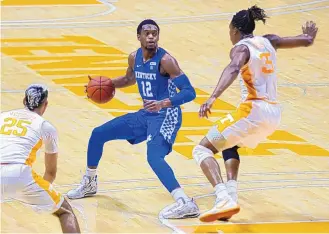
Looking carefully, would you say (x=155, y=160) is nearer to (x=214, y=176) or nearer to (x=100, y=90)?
(x=214, y=176)

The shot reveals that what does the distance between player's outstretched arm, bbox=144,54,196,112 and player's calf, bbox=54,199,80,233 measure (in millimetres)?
1962

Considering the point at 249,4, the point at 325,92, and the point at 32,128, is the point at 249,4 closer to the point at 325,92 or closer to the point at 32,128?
the point at 325,92

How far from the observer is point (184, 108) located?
16.3 metres

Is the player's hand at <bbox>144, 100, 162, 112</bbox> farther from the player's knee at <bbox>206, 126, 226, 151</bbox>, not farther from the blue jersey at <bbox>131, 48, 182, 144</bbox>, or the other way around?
the player's knee at <bbox>206, 126, 226, 151</bbox>

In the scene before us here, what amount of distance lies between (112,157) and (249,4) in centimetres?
919

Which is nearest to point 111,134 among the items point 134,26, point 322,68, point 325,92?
point 325,92

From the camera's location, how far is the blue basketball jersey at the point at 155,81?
1227 cm

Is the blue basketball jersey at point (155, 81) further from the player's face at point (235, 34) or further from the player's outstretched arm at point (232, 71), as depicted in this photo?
the player's outstretched arm at point (232, 71)

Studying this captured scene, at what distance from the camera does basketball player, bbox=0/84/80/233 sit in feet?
32.8

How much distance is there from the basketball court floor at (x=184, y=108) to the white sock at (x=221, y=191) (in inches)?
13.6

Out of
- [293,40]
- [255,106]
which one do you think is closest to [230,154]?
[255,106]

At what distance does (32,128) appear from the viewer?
10234 millimetres

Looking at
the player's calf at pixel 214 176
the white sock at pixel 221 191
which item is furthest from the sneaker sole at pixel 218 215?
the white sock at pixel 221 191

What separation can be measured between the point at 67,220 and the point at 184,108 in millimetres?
6390
